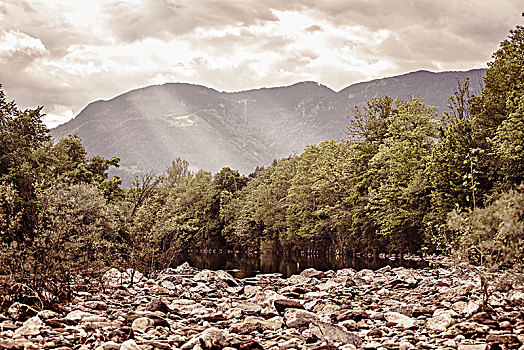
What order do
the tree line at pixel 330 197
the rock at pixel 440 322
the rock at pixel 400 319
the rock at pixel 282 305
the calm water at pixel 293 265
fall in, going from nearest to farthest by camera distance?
the rock at pixel 440 322
the rock at pixel 400 319
the rock at pixel 282 305
the tree line at pixel 330 197
the calm water at pixel 293 265

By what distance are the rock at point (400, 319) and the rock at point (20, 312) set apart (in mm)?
8209

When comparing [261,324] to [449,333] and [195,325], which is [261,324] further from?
[449,333]

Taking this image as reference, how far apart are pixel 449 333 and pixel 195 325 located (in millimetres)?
5476

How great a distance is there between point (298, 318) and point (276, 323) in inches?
21.6

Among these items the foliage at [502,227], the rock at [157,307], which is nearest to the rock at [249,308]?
the rock at [157,307]

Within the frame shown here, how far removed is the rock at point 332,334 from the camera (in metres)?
8.09

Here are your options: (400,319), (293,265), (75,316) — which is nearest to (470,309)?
(400,319)

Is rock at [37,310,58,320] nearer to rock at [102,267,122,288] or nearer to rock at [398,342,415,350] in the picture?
rock at [102,267,122,288]

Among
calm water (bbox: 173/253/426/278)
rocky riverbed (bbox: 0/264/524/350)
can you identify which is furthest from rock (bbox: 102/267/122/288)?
calm water (bbox: 173/253/426/278)

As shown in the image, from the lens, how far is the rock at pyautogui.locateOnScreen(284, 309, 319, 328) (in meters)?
9.58

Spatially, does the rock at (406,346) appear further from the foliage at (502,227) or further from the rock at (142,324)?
the rock at (142,324)

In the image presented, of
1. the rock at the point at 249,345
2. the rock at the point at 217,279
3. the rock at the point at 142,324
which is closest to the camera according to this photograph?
the rock at the point at 249,345

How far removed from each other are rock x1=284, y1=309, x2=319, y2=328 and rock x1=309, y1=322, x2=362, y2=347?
82 cm

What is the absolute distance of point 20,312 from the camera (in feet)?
32.8
